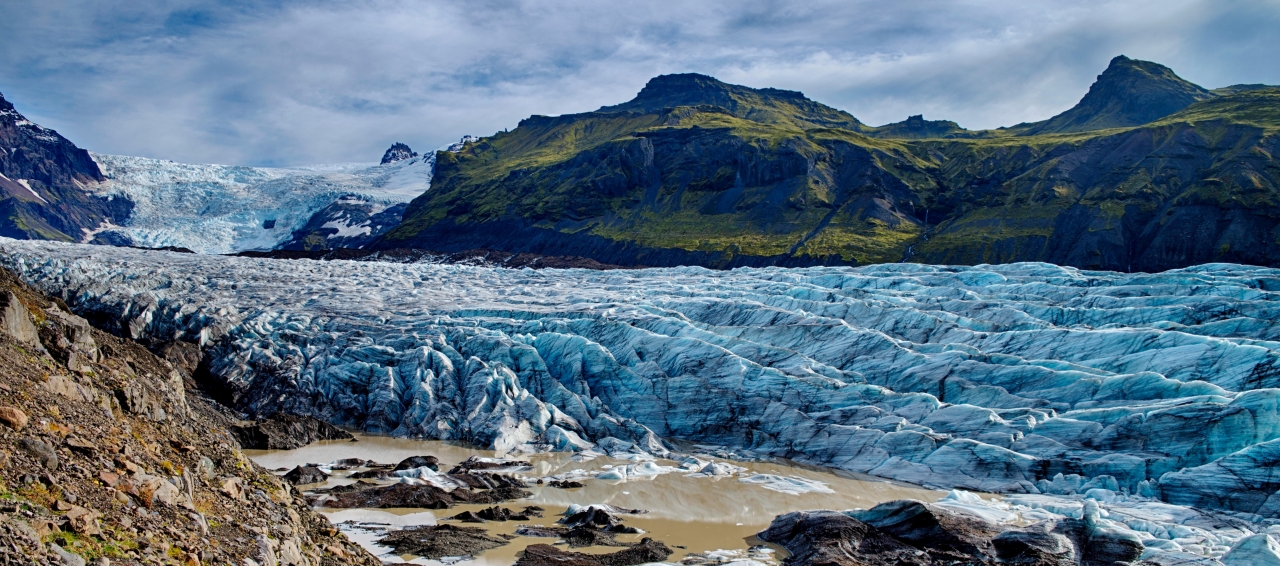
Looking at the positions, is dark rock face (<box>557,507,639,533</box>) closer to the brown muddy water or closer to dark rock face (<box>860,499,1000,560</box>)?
the brown muddy water

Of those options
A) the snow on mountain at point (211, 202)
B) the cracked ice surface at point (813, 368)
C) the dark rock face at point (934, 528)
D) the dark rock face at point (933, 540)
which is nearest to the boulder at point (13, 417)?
the dark rock face at point (933, 540)

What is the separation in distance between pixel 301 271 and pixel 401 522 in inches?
1519

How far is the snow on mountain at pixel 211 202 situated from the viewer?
440ft

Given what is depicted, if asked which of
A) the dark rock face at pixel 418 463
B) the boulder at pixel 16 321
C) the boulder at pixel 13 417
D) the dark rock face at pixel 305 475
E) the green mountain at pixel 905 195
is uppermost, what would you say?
the green mountain at pixel 905 195

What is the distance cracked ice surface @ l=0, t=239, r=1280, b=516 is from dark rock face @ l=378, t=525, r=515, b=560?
402 inches

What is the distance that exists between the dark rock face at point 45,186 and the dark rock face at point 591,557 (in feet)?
537

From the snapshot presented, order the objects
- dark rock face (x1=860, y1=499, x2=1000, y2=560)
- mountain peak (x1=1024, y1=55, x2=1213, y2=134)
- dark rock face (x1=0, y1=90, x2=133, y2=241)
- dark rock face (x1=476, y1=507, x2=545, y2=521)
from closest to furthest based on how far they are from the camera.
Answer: dark rock face (x1=860, y1=499, x2=1000, y2=560), dark rock face (x1=476, y1=507, x2=545, y2=521), mountain peak (x1=1024, y1=55, x2=1213, y2=134), dark rock face (x1=0, y1=90, x2=133, y2=241)

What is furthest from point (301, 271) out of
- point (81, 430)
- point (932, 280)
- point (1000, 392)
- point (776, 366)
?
point (81, 430)

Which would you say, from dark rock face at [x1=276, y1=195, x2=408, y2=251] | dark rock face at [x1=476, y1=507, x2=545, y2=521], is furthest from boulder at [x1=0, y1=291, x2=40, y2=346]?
dark rock face at [x1=276, y1=195, x2=408, y2=251]

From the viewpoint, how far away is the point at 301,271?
173 ft

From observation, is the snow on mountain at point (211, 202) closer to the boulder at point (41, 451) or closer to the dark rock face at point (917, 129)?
the dark rock face at point (917, 129)

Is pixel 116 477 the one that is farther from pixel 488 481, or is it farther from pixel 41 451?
pixel 488 481

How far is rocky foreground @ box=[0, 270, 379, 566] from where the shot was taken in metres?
8.02

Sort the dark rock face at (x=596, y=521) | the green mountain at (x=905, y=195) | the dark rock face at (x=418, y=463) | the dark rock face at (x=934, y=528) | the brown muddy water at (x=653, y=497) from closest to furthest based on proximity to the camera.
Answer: the dark rock face at (x=934, y=528) < the brown muddy water at (x=653, y=497) < the dark rock face at (x=596, y=521) < the dark rock face at (x=418, y=463) < the green mountain at (x=905, y=195)
